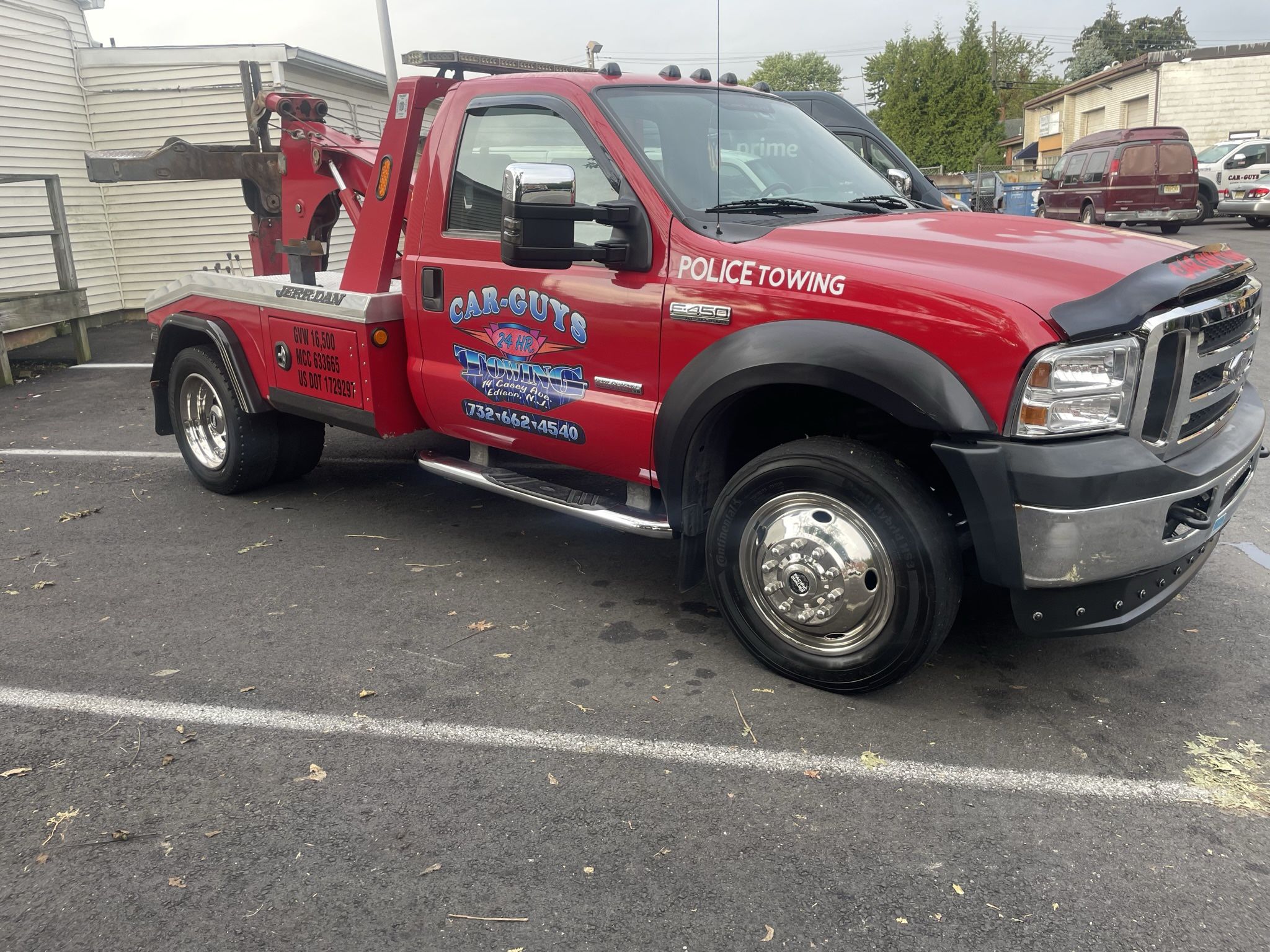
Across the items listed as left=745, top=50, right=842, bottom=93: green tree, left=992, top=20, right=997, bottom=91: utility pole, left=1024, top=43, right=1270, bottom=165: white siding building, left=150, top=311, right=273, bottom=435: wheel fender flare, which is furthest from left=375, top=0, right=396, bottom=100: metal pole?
left=745, top=50, right=842, bottom=93: green tree

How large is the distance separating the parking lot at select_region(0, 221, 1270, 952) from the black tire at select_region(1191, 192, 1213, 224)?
2157 cm

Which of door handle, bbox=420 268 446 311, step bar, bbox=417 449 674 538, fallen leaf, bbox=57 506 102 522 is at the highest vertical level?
door handle, bbox=420 268 446 311

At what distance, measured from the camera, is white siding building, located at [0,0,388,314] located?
13781mm

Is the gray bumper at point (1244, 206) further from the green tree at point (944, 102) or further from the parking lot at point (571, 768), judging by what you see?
the green tree at point (944, 102)

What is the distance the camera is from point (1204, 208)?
949 inches

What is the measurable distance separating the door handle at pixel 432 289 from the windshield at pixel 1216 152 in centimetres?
2584

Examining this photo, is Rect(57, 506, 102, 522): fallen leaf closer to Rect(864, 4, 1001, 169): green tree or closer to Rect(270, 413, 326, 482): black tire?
A: Rect(270, 413, 326, 482): black tire

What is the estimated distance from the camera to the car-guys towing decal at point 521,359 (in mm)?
4125

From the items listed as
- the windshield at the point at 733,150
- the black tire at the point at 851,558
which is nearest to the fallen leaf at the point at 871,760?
the black tire at the point at 851,558

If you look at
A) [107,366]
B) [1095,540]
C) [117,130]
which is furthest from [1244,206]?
[1095,540]

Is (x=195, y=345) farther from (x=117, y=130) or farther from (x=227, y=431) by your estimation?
(x=117, y=130)

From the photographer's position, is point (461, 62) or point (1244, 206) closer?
point (461, 62)

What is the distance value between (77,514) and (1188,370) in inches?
221

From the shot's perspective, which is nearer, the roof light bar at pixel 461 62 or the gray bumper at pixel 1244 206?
the roof light bar at pixel 461 62
